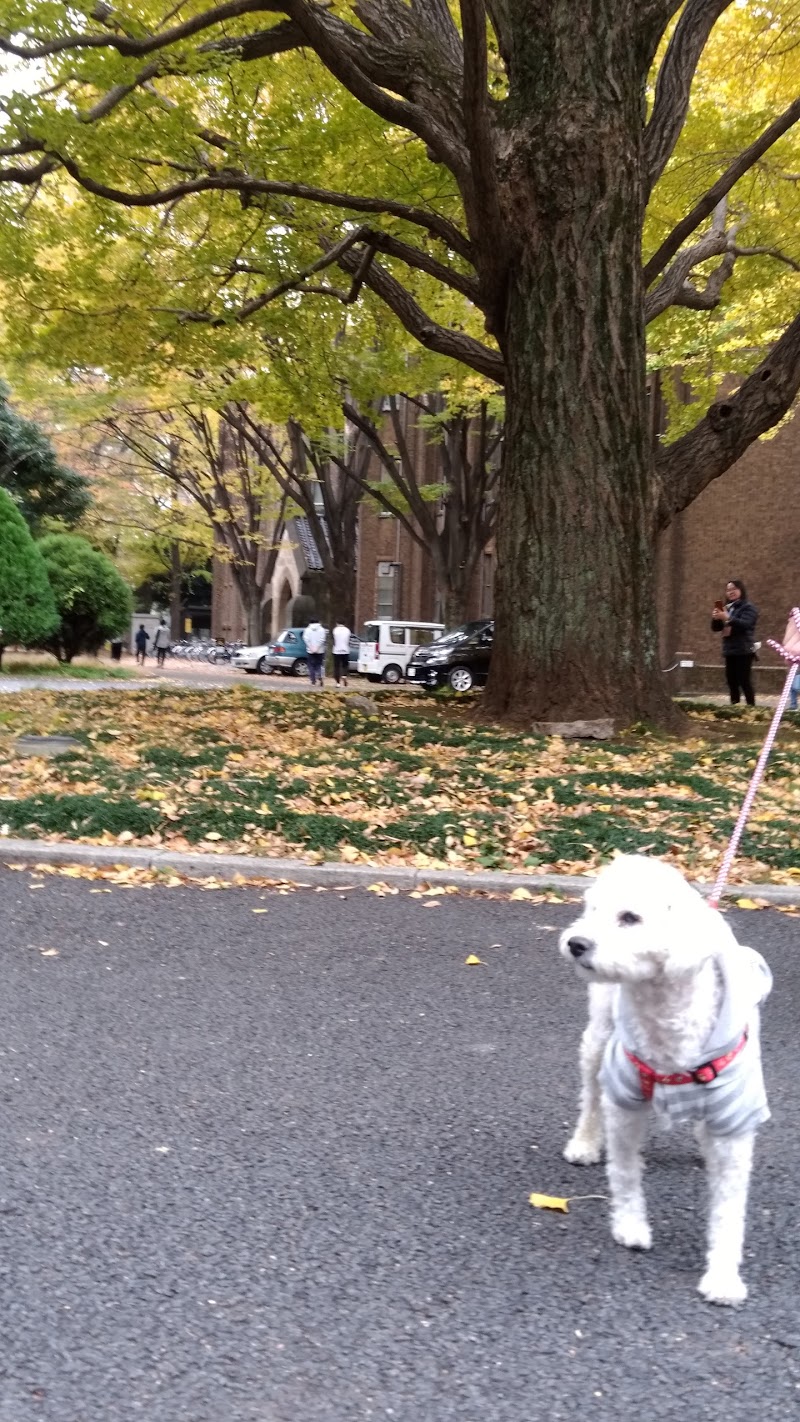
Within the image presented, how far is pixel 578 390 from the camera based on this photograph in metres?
10.2

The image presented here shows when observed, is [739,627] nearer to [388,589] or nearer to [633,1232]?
[633,1232]

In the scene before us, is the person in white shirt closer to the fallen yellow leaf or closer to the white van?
the white van

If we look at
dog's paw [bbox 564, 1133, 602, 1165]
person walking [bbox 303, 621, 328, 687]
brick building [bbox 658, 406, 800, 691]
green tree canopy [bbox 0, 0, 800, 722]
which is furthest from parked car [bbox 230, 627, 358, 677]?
dog's paw [bbox 564, 1133, 602, 1165]

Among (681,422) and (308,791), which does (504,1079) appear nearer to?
(308,791)

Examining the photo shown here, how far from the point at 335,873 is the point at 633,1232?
149 inches

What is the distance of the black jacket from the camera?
14656mm

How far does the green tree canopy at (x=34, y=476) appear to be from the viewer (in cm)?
3009

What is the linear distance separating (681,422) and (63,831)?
17752 millimetres

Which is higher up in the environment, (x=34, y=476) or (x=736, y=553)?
(x=34, y=476)

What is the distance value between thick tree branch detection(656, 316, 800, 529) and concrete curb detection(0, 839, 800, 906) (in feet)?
20.4

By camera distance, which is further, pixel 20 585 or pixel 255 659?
pixel 255 659

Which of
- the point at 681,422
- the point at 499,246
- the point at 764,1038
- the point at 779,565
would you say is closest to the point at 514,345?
the point at 499,246

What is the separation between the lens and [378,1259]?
8.62 ft

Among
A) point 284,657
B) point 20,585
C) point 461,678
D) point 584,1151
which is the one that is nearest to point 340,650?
point 461,678
